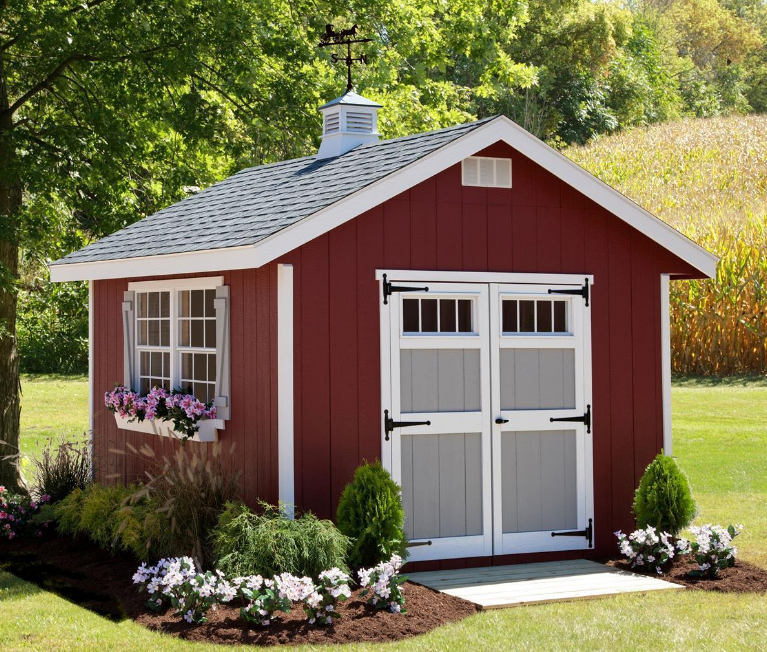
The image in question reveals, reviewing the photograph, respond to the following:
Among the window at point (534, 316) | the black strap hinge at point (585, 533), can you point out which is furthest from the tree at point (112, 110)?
the black strap hinge at point (585, 533)

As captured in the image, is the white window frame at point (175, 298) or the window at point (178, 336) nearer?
the window at point (178, 336)

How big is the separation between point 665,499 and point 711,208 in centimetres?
2073

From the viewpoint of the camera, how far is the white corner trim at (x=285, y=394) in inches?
338

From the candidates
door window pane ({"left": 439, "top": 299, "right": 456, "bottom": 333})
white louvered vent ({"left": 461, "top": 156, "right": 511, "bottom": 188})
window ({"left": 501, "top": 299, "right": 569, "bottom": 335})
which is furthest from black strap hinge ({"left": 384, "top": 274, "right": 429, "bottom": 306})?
white louvered vent ({"left": 461, "top": 156, "right": 511, "bottom": 188})

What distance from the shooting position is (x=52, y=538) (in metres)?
10.4

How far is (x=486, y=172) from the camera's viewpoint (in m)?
9.51

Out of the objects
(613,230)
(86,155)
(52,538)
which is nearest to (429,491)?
(613,230)

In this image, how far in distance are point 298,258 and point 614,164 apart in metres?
28.2

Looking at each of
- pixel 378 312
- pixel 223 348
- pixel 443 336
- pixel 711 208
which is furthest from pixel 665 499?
pixel 711 208

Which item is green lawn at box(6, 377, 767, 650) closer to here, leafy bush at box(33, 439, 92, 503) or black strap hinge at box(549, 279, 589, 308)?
leafy bush at box(33, 439, 92, 503)

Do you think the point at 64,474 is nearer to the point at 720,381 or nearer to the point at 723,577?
the point at 723,577

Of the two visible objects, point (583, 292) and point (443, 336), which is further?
point (583, 292)

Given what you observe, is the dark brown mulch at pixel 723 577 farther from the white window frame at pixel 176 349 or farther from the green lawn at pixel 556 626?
the white window frame at pixel 176 349

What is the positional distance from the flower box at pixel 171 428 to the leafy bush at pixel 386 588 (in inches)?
85.8
